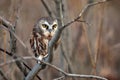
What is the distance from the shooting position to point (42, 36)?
3186mm

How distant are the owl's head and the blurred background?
0.77ft

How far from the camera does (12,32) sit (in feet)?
9.26

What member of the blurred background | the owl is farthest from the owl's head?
the blurred background

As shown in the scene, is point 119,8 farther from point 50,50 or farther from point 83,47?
point 50,50

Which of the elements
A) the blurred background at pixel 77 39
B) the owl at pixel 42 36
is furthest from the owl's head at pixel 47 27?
the blurred background at pixel 77 39

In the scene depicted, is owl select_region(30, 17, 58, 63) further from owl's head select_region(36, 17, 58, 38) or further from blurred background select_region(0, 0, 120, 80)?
blurred background select_region(0, 0, 120, 80)

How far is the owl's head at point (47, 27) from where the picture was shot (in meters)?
3.14

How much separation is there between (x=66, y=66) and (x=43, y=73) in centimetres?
69

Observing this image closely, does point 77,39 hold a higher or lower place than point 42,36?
lower

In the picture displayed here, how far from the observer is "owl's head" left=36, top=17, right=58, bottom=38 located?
3141 mm

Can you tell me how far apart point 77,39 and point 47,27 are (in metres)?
2.28

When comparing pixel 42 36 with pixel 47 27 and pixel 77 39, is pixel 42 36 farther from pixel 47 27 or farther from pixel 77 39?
pixel 77 39

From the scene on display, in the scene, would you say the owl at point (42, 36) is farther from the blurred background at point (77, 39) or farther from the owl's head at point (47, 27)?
the blurred background at point (77, 39)

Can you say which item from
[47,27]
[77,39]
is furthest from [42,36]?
[77,39]
